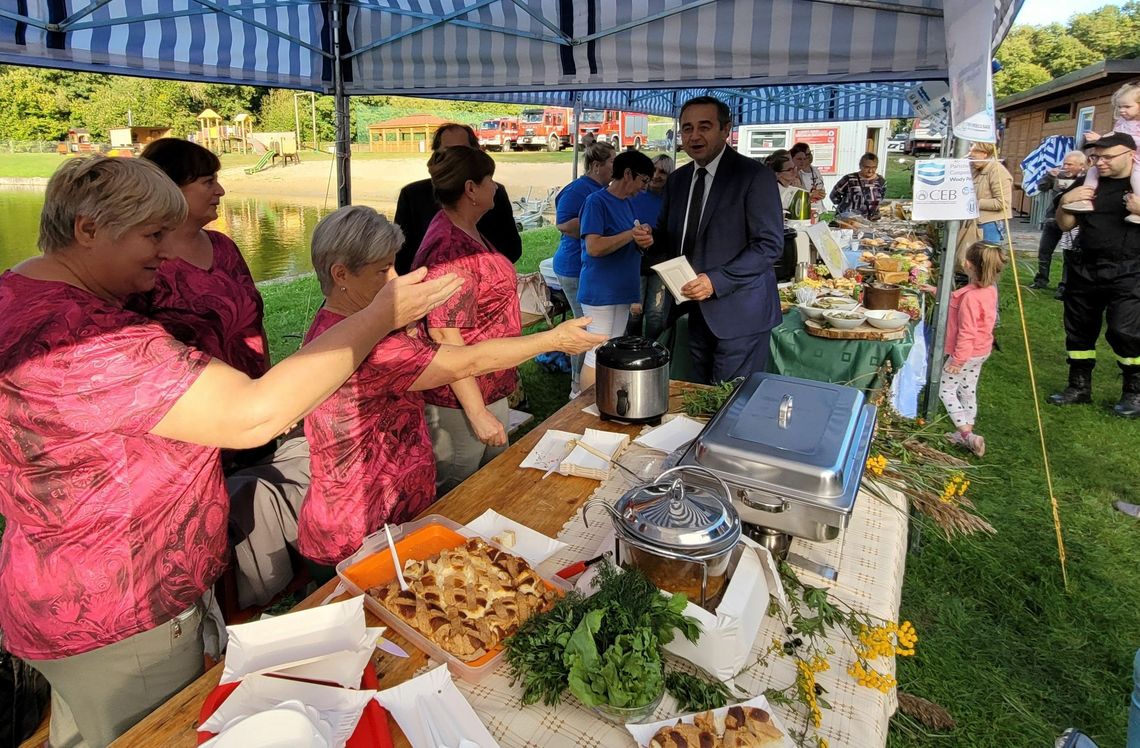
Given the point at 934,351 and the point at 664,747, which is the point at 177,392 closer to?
the point at 664,747

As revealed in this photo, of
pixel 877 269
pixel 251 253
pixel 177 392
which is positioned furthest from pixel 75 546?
pixel 251 253

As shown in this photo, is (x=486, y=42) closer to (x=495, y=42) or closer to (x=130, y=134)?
(x=495, y=42)

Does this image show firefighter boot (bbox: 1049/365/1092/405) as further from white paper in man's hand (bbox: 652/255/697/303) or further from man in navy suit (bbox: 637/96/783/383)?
white paper in man's hand (bbox: 652/255/697/303)

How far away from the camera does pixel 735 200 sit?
351 cm

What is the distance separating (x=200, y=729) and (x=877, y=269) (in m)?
5.27

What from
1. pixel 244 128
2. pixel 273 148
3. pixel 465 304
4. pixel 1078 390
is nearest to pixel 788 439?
pixel 465 304

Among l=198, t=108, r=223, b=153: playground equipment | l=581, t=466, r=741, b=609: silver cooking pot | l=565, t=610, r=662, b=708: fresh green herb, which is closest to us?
l=565, t=610, r=662, b=708: fresh green herb

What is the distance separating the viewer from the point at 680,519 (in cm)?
129

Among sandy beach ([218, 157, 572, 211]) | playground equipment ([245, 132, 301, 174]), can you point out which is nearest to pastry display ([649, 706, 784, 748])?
sandy beach ([218, 157, 572, 211])

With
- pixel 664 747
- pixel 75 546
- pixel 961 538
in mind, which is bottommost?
pixel 961 538

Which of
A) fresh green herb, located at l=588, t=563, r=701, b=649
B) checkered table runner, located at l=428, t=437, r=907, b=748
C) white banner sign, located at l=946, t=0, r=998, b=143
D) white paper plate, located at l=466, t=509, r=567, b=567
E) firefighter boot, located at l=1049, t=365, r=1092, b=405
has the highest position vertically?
white banner sign, located at l=946, t=0, r=998, b=143

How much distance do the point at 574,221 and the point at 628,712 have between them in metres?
4.64

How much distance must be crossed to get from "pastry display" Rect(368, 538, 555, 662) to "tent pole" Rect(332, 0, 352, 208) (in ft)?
12.0

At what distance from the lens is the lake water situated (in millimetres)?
14603
